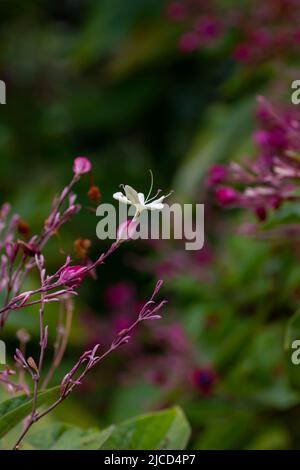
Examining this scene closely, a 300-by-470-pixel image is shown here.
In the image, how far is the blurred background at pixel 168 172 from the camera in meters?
1.46

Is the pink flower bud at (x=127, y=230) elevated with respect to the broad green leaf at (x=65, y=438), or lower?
elevated

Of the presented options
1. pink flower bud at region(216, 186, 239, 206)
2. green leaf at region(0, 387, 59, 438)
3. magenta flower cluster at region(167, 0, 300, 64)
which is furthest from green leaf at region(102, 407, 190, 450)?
magenta flower cluster at region(167, 0, 300, 64)

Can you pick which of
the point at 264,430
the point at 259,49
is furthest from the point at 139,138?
the point at 264,430

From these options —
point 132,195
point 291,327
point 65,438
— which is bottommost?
point 65,438

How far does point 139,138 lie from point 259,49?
155 cm

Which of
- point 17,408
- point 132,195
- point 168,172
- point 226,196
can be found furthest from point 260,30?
point 168,172

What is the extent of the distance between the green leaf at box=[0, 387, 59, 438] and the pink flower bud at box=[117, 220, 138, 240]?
141mm

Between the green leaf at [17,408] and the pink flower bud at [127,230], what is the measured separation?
14cm

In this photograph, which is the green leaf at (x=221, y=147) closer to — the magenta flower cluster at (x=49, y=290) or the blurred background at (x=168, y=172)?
the blurred background at (x=168, y=172)

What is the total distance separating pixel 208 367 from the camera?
1.50 meters

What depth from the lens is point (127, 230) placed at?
2.53 ft

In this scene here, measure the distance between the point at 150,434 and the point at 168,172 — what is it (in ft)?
6.63

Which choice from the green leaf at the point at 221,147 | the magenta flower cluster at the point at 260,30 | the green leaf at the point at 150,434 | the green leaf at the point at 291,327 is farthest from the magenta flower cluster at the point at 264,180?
the green leaf at the point at 221,147

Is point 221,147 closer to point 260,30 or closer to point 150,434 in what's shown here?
point 260,30
